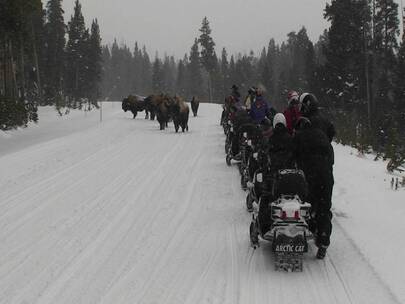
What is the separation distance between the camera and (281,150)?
7742 mm

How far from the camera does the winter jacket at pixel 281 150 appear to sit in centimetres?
764

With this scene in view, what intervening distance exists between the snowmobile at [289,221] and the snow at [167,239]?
0.24m

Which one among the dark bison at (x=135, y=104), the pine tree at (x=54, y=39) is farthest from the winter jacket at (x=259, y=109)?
the pine tree at (x=54, y=39)

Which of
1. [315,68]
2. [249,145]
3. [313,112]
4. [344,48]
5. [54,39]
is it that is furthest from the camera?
[54,39]

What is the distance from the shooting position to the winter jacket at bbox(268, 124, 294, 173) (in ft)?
25.1

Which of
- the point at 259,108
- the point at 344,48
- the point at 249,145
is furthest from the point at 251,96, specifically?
the point at 344,48

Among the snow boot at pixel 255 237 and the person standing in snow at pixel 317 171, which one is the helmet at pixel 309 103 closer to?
the person standing in snow at pixel 317 171

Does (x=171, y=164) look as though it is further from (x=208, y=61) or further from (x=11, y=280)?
(x=208, y=61)

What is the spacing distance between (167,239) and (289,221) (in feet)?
7.69

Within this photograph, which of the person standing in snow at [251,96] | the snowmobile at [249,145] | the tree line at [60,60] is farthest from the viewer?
the tree line at [60,60]

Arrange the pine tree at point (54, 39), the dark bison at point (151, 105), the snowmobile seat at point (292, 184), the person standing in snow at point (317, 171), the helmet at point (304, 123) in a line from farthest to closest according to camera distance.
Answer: the pine tree at point (54, 39) < the dark bison at point (151, 105) < the helmet at point (304, 123) < the person standing in snow at point (317, 171) < the snowmobile seat at point (292, 184)

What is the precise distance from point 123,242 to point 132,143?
1233 centimetres

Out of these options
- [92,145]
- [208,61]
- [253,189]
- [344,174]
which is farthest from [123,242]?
[208,61]

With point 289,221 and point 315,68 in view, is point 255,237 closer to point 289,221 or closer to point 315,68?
point 289,221
